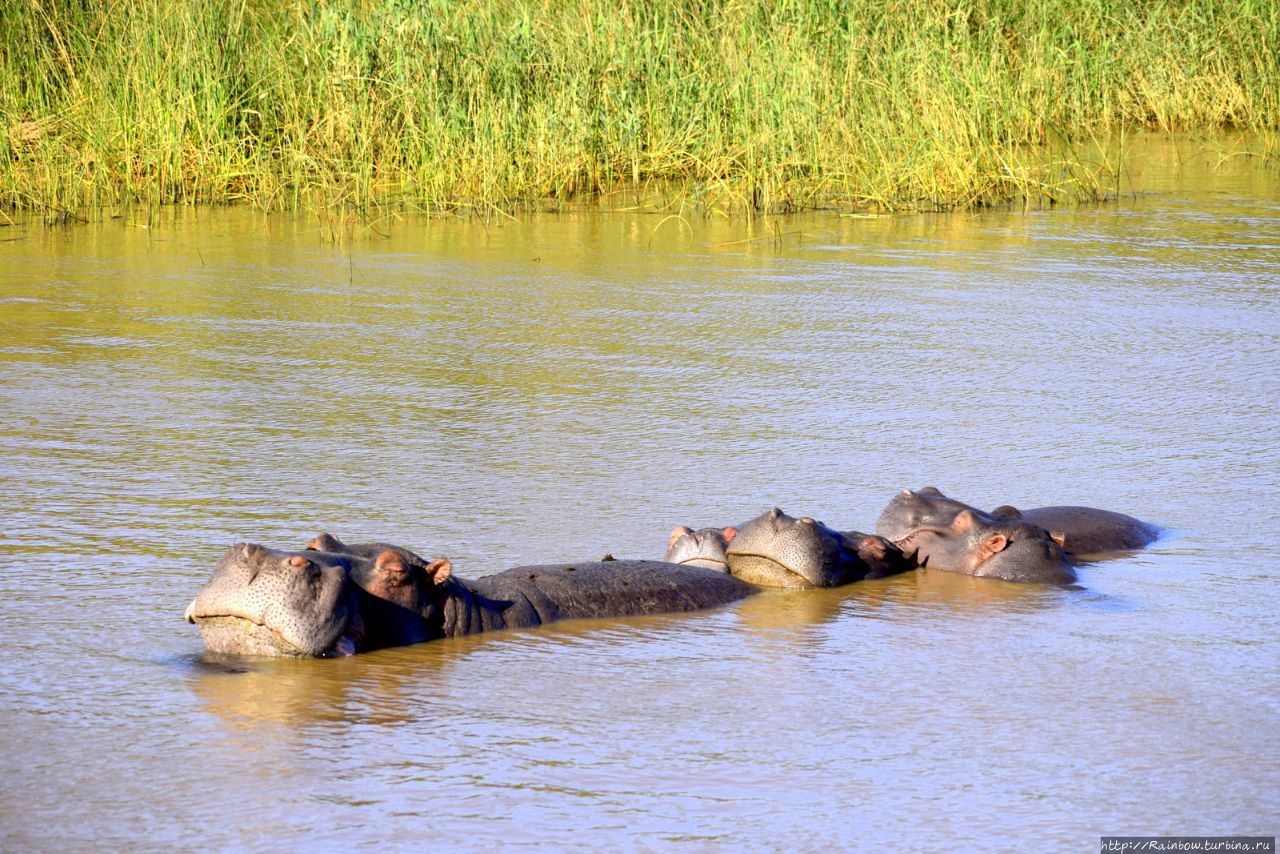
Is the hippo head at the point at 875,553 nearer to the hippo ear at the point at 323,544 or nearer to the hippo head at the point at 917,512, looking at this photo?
the hippo head at the point at 917,512

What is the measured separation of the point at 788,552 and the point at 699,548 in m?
0.19

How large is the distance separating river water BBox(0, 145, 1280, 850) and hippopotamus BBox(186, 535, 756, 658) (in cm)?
8

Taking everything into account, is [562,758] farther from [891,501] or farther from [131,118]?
[131,118]

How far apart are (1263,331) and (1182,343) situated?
36 centimetres

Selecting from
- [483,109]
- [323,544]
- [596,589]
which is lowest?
[596,589]

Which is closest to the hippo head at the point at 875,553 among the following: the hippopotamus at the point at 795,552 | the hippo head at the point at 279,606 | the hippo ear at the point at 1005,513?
the hippopotamus at the point at 795,552

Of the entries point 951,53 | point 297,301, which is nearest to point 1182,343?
point 297,301

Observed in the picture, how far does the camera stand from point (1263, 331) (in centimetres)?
636

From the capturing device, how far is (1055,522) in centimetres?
421

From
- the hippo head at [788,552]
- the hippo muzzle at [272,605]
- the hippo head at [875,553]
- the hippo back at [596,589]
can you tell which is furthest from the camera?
the hippo head at [875,553]

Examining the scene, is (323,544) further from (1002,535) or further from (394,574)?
(1002,535)

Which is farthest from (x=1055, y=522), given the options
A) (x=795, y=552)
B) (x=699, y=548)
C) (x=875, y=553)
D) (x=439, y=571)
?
(x=439, y=571)

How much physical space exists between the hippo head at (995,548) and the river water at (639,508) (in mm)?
69

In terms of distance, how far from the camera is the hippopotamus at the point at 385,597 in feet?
10.7
